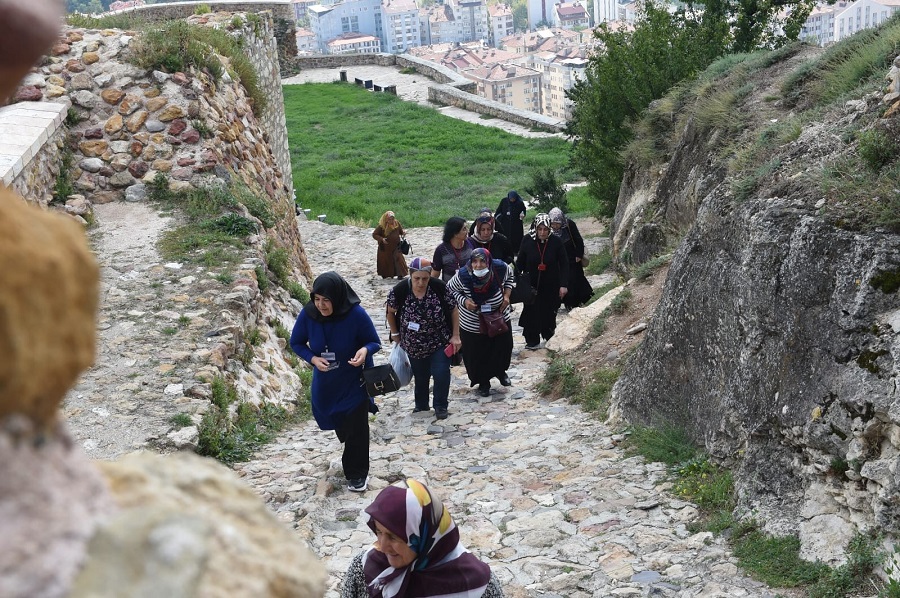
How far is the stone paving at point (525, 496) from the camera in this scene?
206 inches

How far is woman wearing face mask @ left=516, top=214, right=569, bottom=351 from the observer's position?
10812mm

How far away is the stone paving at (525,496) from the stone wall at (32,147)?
13.4ft

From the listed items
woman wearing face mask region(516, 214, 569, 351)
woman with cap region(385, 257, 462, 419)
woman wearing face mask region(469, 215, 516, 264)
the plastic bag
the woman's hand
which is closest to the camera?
the woman's hand

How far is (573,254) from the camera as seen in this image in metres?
12.1

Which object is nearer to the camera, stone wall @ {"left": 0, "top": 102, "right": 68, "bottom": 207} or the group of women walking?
the group of women walking

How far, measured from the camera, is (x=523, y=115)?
3209cm

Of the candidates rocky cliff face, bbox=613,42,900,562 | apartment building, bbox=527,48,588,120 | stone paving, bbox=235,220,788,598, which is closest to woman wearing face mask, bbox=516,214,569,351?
stone paving, bbox=235,220,788,598

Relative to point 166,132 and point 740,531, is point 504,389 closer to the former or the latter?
point 740,531

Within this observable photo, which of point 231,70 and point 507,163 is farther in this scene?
point 507,163

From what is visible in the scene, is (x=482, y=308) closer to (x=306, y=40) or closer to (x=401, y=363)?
(x=401, y=363)

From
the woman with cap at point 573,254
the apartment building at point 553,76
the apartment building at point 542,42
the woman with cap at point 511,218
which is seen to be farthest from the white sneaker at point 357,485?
the apartment building at point 542,42

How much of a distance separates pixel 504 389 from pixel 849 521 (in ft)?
16.5

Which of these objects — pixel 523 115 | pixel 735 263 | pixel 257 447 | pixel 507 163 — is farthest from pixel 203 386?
pixel 523 115

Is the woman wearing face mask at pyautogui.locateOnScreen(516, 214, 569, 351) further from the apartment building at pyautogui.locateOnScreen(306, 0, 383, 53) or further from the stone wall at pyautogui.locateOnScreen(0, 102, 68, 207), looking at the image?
the apartment building at pyautogui.locateOnScreen(306, 0, 383, 53)
